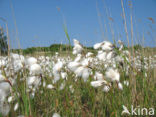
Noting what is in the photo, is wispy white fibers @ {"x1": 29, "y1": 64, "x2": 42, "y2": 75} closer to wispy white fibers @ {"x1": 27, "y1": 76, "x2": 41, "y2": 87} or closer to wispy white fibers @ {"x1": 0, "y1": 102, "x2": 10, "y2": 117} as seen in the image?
wispy white fibers @ {"x1": 27, "y1": 76, "x2": 41, "y2": 87}

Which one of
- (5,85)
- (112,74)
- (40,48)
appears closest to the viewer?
(5,85)

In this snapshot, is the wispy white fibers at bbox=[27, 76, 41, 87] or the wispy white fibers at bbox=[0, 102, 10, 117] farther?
the wispy white fibers at bbox=[27, 76, 41, 87]

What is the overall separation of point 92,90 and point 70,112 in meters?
0.61

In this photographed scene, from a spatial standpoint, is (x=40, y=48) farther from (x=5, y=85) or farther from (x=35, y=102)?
(x=5, y=85)

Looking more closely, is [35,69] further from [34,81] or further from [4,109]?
[4,109]

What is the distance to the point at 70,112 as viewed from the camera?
4.95 ft

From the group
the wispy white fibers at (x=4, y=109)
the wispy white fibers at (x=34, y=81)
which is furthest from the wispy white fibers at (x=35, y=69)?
the wispy white fibers at (x=4, y=109)

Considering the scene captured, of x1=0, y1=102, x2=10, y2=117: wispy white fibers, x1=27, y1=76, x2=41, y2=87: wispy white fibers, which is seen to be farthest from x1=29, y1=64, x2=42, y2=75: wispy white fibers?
x1=0, y1=102, x2=10, y2=117: wispy white fibers

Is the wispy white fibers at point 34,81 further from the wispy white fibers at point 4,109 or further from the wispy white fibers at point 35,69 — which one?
the wispy white fibers at point 4,109

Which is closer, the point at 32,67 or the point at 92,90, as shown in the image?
the point at 32,67

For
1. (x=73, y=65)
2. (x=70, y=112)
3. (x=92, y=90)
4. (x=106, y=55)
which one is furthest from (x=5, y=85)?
(x=92, y=90)

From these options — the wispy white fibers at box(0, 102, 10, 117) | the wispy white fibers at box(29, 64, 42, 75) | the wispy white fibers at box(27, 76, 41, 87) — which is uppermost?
the wispy white fibers at box(29, 64, 42, 75)

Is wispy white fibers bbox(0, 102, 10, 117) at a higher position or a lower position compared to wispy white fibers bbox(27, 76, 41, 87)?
lower

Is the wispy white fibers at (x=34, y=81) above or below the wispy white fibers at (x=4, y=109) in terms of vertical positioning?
above
